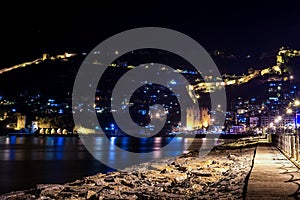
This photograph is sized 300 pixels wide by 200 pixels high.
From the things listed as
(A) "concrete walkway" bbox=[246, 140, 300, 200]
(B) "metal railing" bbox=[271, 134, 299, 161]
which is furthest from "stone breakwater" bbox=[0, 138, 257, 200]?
(B) "metal railing" bbox=[271, 134, 299, 161]

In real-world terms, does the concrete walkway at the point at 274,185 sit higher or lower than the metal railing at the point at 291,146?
lower

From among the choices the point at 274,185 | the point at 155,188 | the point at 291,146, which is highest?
the point at 291,146

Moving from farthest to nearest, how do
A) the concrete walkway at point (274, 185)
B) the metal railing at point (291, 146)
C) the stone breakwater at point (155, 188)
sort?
the metal railing at point (291, 146) → the stone breakwater at point (155, 188) → the concrete walkway at point (274, 185)

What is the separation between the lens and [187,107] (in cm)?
19175

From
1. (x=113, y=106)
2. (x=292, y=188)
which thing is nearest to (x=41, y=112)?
(x=113, y=106)

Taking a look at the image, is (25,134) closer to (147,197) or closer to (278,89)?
(278,89)

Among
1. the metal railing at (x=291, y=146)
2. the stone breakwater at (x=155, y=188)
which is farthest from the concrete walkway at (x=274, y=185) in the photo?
the metal railing at (x=291, y=146)

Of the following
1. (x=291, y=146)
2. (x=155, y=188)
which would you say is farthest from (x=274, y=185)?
(x=291, y=146)

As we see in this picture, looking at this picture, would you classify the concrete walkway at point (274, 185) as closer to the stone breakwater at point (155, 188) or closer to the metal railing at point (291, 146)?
the stone breakwater at point (155, 188)

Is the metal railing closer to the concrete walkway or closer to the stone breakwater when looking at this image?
the stone breakwater

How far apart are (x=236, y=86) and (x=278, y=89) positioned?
4116 centimetres

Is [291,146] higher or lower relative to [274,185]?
higher

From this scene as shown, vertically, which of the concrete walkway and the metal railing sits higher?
the metal railing

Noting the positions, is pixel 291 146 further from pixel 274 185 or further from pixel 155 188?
pixel 274 185
